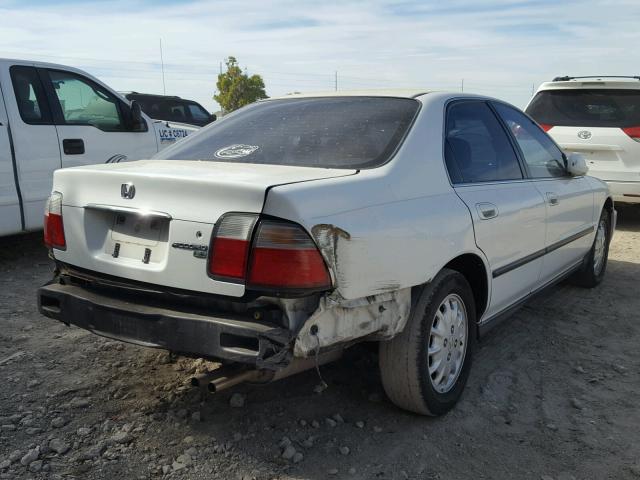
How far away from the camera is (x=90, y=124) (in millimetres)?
6199

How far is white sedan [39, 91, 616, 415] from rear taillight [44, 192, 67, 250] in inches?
0.4

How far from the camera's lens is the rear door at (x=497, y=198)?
3223mm

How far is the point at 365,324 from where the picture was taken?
2.61m

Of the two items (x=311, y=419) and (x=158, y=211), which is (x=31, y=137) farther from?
(x=311, y=419)

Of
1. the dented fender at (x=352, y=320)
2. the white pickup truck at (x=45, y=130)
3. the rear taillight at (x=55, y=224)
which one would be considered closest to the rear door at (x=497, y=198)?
the dented fender at (x=352, y=320)

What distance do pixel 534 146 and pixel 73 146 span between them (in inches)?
165

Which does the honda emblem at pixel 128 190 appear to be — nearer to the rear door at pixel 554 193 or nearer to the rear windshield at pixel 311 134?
the rear windshield at pixel 311 134

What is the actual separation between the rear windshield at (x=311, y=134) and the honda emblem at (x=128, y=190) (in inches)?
22.2

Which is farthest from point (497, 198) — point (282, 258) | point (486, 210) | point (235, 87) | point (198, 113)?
point (235, 87)

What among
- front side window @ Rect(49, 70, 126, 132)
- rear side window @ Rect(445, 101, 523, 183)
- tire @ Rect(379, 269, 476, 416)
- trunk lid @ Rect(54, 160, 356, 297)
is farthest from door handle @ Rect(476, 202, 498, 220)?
front side window @ Rect(49, 70, 126, 132)

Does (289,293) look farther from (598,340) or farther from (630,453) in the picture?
(598,340)

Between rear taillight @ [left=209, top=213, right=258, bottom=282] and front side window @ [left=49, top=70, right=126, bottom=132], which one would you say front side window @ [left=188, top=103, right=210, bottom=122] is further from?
rear taillight @ [left=209, top=213, right=258, bottom=282]

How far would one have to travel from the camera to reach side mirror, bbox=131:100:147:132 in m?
6.59

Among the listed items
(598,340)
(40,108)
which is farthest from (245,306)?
(40,108)
